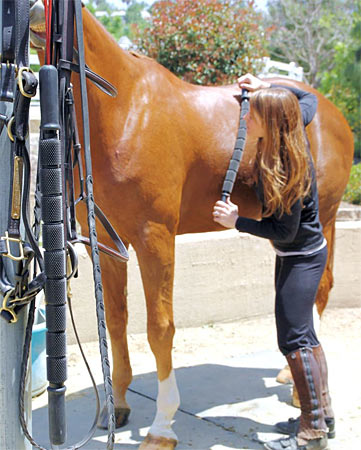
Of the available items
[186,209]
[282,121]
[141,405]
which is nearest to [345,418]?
[141,405]

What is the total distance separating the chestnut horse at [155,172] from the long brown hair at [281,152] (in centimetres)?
42

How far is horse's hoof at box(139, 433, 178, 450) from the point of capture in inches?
118

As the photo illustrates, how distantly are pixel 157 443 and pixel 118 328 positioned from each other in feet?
2.22

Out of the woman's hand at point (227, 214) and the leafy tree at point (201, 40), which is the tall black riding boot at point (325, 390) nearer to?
the woman's hand at point (227, 214)

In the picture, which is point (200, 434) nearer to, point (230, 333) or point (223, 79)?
point (230, 333)

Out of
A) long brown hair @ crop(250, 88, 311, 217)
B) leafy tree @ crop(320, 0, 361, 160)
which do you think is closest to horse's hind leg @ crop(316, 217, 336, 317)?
long brown hair @ crop(250, 88, 311, 217)

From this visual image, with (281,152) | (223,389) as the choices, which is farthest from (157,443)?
(281,152)

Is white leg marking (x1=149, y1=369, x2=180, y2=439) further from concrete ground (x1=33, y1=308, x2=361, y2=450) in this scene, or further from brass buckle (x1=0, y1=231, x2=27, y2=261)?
brass buckle (x1=0, y1=231, x2=27, y2=261)

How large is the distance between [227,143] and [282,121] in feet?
1.64

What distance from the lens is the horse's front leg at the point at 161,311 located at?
294 cm

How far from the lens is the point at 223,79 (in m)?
7.29

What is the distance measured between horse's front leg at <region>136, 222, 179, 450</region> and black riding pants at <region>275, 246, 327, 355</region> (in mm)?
542

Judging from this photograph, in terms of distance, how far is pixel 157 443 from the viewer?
3.01 m

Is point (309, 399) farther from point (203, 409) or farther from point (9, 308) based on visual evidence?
point (9, 308)
